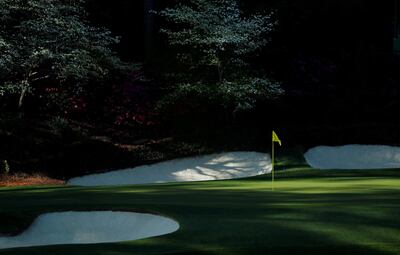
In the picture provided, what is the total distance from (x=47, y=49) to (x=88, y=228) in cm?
913

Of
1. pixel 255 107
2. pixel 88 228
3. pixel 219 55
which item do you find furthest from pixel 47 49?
pixel 88 228

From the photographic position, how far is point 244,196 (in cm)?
921

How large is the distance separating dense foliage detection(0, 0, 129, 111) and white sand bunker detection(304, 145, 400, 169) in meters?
5.72

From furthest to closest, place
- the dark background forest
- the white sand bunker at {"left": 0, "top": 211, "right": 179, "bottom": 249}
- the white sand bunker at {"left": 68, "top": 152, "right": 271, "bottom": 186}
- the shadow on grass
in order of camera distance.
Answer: the dark background forest → the white sand bunker at {"left": 68, "top": 152, "right": 271, "bottom": 186} → the white sand bunker at {"left": 0, "top": 211, "right": 179, "bottom": 249} → the shadow on grass

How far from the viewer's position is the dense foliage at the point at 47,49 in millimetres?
15883

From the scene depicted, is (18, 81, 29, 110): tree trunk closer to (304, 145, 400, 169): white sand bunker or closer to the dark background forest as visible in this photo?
the dark background forest

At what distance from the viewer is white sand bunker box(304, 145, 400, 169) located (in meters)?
17.3

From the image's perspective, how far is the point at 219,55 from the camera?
18.4 m

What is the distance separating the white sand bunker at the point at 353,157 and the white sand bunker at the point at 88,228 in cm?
1024

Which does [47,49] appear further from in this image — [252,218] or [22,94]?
[252,218]

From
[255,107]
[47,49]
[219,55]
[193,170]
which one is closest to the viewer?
[47,49]

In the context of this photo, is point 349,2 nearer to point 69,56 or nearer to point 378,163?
point 378,163

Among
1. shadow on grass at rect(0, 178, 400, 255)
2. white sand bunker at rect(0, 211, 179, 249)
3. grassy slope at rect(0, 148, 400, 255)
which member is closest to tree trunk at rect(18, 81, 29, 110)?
grassy slope at rect(0, 148, 400, 255)

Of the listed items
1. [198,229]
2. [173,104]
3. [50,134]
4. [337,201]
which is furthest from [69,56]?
[198,229]
